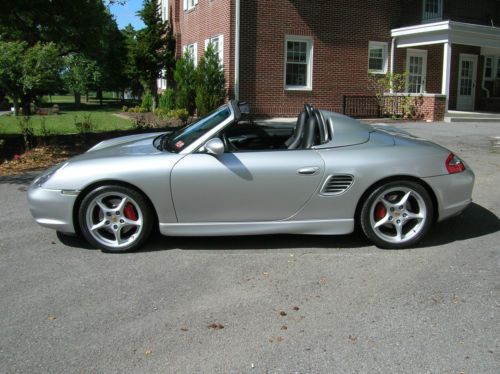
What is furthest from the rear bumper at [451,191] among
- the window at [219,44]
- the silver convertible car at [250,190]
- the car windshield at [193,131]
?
the window at [219,44]

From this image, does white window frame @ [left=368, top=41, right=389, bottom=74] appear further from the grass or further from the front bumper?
the front bumper

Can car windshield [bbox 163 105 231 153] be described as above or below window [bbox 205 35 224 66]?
below

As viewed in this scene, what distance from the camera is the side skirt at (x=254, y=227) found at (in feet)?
A: 15.3

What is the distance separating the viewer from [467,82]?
22.8 m

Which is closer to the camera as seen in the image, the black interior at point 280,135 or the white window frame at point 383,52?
the black interior at point 280,135

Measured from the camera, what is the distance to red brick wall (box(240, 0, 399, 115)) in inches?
714

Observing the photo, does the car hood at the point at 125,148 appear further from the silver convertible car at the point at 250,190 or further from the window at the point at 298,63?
the window at the point at 298,63

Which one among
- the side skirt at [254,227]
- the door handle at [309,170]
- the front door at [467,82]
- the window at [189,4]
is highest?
the window at [189,4]

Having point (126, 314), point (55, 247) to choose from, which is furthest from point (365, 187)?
point (55, 247)

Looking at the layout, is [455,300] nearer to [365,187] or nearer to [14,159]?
[365,187]

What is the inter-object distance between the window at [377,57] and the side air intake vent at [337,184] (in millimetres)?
16503

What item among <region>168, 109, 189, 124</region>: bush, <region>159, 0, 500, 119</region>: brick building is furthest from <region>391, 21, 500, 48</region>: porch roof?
<region>168, 109, 189, 124</region>: bush

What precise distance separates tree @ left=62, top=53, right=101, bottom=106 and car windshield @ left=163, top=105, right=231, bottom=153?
3671cm

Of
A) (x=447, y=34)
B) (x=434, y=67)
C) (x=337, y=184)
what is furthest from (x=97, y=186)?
(x=434, y=67)
